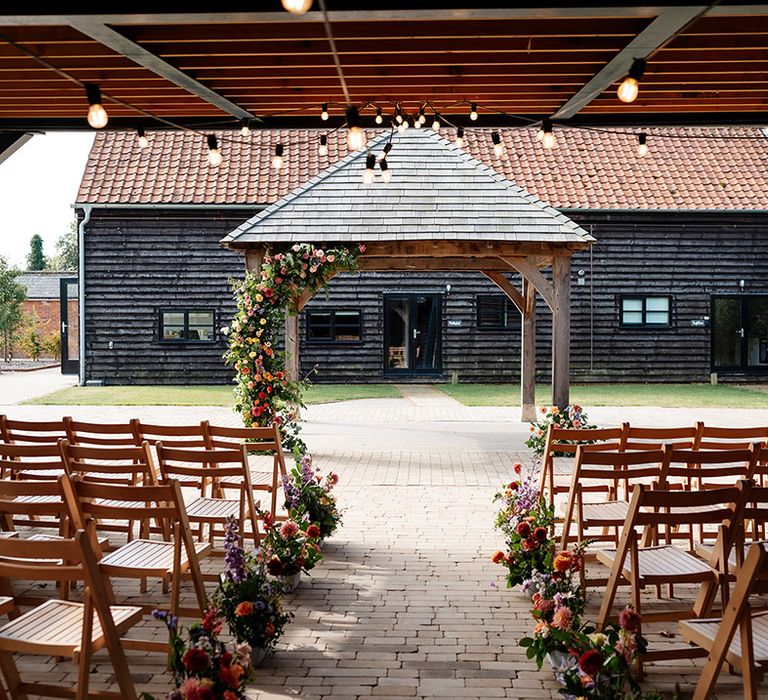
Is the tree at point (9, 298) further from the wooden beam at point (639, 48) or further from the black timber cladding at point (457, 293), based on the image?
the wooden beam at point (639, 48)

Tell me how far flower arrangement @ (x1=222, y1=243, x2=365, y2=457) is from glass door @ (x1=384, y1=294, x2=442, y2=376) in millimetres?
11789

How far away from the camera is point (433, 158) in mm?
14992

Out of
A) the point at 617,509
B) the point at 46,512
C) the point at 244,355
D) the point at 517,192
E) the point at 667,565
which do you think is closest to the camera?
the point at 46,512

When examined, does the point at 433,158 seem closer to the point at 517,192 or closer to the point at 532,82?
the point at 517,192

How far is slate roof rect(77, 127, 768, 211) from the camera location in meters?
23.9

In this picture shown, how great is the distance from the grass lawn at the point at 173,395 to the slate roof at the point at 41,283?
74.1 feet

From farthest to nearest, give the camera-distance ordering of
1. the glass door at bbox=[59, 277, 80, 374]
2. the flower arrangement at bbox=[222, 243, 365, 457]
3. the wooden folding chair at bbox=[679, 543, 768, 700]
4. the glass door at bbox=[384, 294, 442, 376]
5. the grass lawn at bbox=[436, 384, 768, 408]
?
the glass door at bbox=[59, 277, 80, 374] → the glass door at bbox=[384, 294, 442, 376] → the grass lawn at bbox=[436, 384, 768, 408] → the flower arrangement at bbox=[222, 243, 365, 457] → the wooden folding chair at bbox=[679, 543, 768, 700]

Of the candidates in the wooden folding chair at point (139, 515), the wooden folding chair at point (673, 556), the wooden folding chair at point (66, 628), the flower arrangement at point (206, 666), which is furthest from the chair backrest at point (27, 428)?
the wooden folding chair at point (673, 556)

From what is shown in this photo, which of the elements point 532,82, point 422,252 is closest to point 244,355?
point 422,252

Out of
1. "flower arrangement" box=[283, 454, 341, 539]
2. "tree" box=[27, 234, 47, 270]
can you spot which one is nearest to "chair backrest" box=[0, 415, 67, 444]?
"flower arrangement" box=[283, 454, 341, 539]

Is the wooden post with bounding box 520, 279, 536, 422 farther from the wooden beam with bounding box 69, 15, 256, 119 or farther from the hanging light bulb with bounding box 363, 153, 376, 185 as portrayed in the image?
the wooden beam with bounding box 69, 15, 256, 119

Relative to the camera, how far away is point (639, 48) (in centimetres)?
687

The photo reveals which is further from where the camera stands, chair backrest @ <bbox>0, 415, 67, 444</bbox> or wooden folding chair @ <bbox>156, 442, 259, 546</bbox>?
chair backrest @ <bbox>0, 415, 67, 444</bbox>

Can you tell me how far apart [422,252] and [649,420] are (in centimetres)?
576
